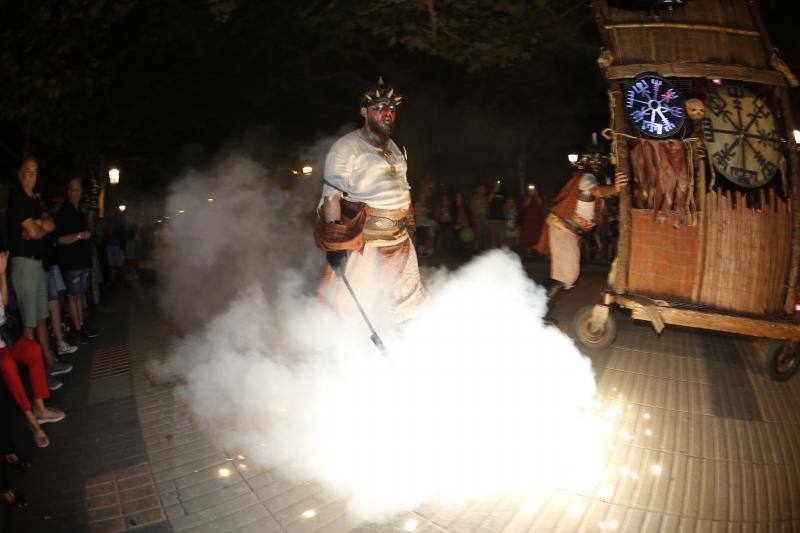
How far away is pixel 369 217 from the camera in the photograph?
4.46 metres

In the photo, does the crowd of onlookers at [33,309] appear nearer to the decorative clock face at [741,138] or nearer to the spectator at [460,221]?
the decorative clock face at [741,138]

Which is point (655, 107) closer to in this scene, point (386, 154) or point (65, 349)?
point (386, 154)

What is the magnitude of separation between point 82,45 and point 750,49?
26.1 feet

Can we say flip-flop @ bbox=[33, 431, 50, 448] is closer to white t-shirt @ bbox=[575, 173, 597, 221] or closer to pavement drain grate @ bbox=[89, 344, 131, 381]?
pavement drain grate @ bbox=[89, 344, 131, 381]

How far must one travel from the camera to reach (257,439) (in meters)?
3.89

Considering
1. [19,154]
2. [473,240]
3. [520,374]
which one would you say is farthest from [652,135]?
[19,154]

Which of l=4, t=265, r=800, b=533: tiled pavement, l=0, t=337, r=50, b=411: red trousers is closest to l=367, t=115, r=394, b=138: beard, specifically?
l=4, t=265, r=800, b=533: tiled pavement

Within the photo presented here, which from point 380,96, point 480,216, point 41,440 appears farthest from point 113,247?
point 380,96

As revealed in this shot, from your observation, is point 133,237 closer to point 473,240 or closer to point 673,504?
point 473,240

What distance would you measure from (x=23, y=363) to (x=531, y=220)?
10.7 meters

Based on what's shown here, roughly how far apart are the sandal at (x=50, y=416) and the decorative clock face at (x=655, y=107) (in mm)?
5679

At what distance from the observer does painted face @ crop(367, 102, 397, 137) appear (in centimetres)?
446

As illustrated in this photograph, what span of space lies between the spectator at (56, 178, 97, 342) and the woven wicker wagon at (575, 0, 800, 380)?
6141 millimetres

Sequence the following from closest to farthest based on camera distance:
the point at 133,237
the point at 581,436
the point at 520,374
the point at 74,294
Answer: the point at 581,436 → the point at 520,374 → the point at 74,294 → the point at 133,237
